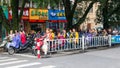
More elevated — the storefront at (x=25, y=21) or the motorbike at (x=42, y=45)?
the storefront at (x=25, y=21)

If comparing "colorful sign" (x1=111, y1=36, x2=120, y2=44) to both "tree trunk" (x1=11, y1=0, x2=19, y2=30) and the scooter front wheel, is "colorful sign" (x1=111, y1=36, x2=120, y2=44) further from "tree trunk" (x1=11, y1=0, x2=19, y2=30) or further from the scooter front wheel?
the scooter front wheel

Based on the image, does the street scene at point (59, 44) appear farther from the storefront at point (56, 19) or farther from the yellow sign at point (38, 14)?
the storefront at point (56, 19)

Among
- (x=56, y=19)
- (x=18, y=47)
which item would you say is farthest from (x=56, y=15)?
(x=18, y=47)

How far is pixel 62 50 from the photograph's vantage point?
22766mm

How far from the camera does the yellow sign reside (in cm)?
3959

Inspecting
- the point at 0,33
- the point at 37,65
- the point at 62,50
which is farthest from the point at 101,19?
the point at 37,65

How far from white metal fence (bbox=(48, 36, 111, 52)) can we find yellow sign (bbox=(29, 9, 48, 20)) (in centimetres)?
1451

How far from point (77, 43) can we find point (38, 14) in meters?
17.2

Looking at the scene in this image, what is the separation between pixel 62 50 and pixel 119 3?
42.9 ft

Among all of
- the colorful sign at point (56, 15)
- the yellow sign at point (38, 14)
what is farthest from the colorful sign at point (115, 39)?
the colorful sign at point (56, 15)

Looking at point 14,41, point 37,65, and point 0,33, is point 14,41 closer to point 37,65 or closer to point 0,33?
point 37,65

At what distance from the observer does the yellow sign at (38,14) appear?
39.6 m

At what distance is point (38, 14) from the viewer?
4034cm

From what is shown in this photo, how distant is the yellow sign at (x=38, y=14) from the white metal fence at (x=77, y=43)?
571 inches
